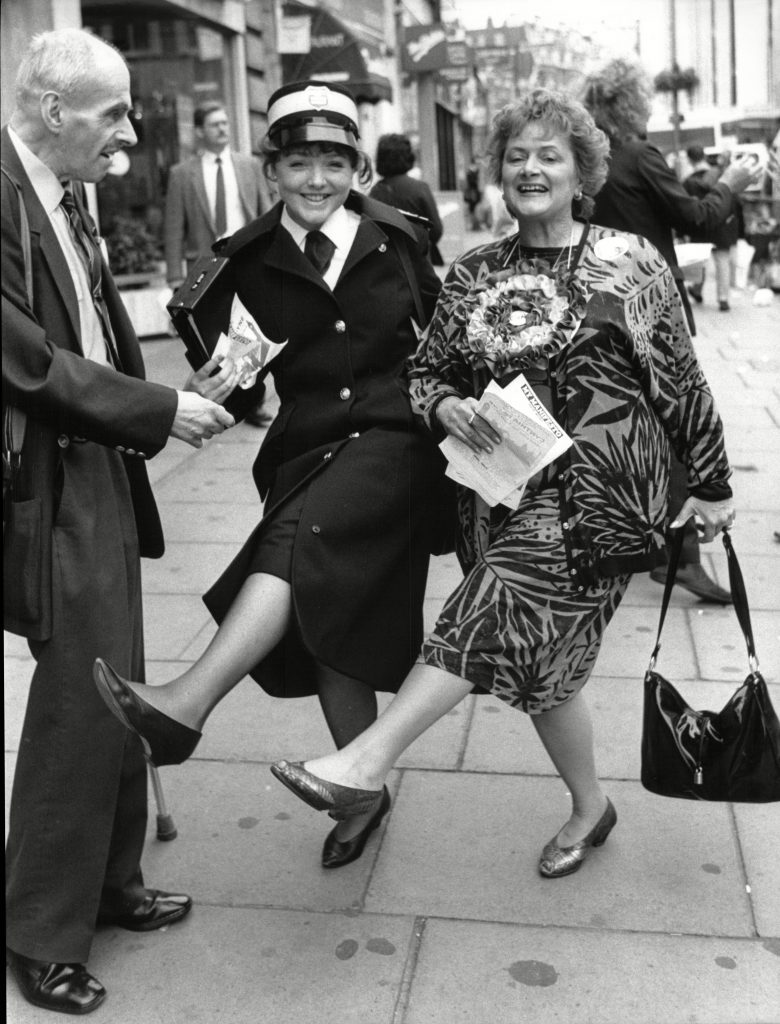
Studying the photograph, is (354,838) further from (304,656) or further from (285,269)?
(285,269)

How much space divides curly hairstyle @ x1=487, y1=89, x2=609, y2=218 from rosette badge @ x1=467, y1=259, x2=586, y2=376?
11.4 inches

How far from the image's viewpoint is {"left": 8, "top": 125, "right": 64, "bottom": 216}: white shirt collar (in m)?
2.61

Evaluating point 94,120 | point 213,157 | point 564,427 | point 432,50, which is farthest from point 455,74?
point 94,120

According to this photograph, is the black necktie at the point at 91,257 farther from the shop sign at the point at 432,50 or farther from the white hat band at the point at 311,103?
the shop sign at the point at 432,50

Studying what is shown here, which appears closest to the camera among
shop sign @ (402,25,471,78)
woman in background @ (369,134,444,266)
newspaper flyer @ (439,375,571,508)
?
newspaper flyer @ (439,375,571,508)

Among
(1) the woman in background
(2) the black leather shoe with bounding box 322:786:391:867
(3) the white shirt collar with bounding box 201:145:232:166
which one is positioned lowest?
(2) the black leather shoe with bounding box 322:786:391:867

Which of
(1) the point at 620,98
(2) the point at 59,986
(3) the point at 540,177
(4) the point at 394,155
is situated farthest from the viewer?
(4) the point at 394,155

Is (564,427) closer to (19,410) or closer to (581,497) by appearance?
(581,497)

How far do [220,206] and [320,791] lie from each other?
25.8 feet

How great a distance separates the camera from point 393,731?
277cm

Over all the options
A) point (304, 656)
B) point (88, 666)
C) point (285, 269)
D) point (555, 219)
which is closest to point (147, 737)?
point (88, 666)

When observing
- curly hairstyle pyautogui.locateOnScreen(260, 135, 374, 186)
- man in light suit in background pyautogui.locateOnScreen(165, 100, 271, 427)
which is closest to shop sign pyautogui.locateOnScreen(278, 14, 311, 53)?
man in light suit in background pyautogui.locateOnScreen(165, 100, 271, 427)

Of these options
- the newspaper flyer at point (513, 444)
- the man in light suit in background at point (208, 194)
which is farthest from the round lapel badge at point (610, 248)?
the man in light suit in background at point (208, 194)

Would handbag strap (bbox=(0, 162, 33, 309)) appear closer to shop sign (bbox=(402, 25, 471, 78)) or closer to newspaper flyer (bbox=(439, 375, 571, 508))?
newspaper flyer (bbox=(439, 375, 571, 508))
